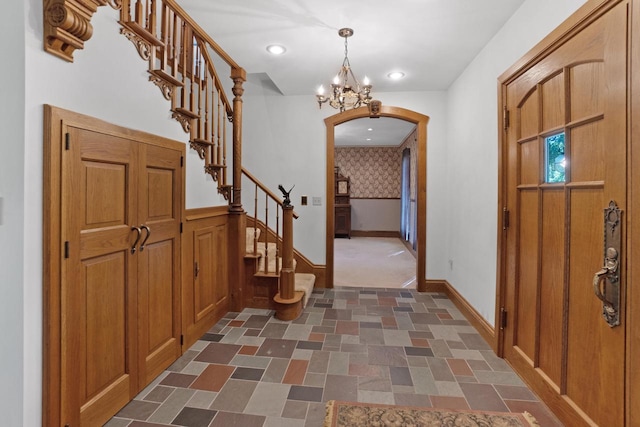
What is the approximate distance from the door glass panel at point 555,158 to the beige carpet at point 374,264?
280cm

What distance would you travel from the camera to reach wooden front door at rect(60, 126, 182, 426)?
4.85ft

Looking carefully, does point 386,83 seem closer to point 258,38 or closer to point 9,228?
point 258,38

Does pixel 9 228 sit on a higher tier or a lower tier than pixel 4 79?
lower

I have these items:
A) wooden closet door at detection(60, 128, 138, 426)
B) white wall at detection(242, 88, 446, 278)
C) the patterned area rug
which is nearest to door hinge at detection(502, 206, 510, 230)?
the patterned area rug

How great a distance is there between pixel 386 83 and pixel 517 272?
8.71ft

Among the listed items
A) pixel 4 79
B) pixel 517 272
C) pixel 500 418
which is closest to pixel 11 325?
pixel 4 79

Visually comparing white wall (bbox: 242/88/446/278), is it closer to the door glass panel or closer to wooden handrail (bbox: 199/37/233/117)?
wooden handrail (bbox: 199/37/233/117)

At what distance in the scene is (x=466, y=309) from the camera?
322 centimetres

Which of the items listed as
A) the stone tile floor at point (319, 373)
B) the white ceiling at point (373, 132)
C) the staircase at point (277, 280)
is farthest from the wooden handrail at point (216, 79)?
the white ceiling at point (373, 132)

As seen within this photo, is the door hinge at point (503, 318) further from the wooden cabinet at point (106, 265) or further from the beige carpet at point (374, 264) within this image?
the wooden cabinet at point (106, 265)

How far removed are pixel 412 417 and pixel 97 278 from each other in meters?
1.83

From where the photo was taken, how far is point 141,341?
1971 mm

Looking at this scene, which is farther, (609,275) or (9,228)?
(609,275)

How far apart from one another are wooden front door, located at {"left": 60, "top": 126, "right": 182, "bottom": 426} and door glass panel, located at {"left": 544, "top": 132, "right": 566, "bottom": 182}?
96.3 inches
